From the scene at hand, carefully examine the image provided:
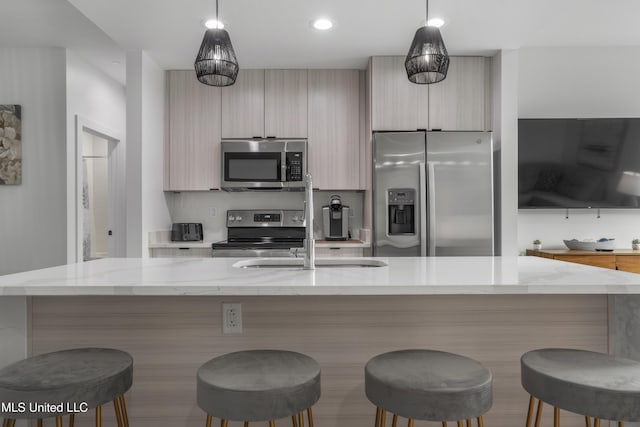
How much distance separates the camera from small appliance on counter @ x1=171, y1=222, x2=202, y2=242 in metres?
4.08

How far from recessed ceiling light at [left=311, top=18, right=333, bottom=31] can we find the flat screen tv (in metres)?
1.88

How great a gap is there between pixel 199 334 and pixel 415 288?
0.88 m

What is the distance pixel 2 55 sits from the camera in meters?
3.81

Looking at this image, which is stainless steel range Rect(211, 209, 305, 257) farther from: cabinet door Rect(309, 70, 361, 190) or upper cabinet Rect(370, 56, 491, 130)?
upper cabinet Rect(370, 56, 491, 130)

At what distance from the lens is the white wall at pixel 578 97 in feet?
12.4

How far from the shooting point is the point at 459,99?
145 inches

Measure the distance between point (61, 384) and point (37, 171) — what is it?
11.0 ft

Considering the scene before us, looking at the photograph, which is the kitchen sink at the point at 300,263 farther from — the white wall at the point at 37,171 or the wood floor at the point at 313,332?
the white wall at the point at 37,171

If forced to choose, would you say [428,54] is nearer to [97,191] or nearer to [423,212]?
[423,212]

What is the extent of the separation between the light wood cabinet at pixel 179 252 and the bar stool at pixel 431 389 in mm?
2745

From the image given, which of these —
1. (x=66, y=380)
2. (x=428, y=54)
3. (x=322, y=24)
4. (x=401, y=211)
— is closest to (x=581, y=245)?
(x=401, y=211)

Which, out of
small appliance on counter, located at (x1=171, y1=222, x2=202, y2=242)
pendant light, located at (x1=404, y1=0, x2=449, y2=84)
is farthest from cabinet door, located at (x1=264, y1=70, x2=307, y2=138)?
pendant light, located at (x1=404, y1=0, x2=449, y2=84)

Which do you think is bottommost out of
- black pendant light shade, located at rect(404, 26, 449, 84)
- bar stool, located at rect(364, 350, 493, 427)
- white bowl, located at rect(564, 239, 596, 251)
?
bar stool, located at rect(364, 350, 493, 427)

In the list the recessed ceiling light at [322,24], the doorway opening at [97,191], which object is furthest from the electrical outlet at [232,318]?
the doorway opening at [97,191]
